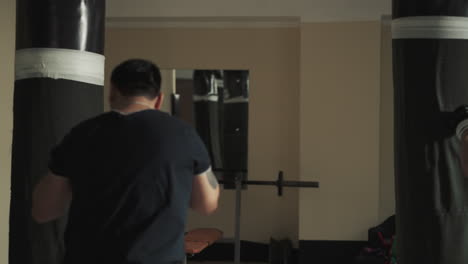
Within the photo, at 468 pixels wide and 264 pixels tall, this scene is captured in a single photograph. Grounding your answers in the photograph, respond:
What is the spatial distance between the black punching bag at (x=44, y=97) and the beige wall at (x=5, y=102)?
1729 millimetres

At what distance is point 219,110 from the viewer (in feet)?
21.0

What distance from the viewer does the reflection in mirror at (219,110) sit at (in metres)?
6.30

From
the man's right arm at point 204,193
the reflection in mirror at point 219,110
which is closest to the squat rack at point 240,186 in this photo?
the reflection in mirror at point 219,110

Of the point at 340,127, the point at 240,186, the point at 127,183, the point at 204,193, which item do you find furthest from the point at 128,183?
the point at 340,127

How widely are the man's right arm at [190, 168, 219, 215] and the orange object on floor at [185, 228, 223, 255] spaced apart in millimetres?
2841

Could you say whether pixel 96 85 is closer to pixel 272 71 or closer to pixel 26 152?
pixel 26 152

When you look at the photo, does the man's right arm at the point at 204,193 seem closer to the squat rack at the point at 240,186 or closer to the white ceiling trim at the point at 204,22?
the squat rack at the point at 240,186

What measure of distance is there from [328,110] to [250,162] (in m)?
0.94

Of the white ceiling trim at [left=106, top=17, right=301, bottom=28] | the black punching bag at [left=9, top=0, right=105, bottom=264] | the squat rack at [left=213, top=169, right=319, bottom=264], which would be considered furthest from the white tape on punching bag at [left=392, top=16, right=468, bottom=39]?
the white ceiling trim at [left=106, top=17, right=301, bottom=28]

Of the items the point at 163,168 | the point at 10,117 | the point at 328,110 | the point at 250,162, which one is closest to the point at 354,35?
the point at 328,110

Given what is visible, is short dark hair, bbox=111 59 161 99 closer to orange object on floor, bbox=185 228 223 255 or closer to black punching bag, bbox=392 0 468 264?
black punching bag, bbox=392 0 468 264

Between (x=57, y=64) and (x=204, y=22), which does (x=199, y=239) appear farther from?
(x=57, y=64)

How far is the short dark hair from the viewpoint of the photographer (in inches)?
82.0

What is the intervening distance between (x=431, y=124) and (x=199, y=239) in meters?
2.93
